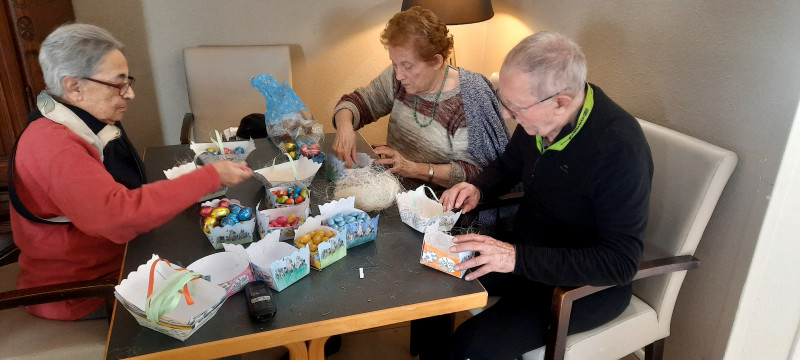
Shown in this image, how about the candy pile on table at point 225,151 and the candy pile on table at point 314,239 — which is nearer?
the candy pile on table at point 314,239

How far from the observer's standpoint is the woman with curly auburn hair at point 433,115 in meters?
1.86

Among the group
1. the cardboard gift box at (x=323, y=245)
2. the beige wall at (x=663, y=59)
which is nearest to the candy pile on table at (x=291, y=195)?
the cardboard gift box at (x=323, y=245)

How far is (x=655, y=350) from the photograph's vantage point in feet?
5.32

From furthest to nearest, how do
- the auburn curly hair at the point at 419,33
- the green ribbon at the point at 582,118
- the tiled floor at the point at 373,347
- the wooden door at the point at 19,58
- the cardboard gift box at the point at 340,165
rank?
the wooden door at the point at 19,58 → the tiled floor at the point at 373,347 → the auburn curly hair at the point at 419,33 → the cardboard gift box at the point at 340,165 → the green ribbon at the point at 582,118

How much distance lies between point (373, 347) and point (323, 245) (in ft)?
3.50

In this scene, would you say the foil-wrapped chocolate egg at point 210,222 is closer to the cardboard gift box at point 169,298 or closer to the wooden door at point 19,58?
the cardboard gift box at point 169,298

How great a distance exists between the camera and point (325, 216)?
1360 millimetres

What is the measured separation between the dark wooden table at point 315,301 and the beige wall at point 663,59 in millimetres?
956

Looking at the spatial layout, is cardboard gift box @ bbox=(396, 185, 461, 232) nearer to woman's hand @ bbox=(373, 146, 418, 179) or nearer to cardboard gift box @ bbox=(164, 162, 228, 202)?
woman's hand @ bbox=(373, 146, 418, 179)

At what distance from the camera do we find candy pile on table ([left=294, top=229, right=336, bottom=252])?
1201 mm

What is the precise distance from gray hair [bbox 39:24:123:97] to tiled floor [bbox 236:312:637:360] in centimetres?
121

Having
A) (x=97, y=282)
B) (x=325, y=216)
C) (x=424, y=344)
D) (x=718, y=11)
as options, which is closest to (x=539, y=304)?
(x=424, y=344)

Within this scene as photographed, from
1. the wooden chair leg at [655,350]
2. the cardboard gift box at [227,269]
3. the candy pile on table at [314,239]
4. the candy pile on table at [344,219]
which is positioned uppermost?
the candy pile on table at [344,219]

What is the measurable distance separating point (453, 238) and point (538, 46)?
0.53 m
